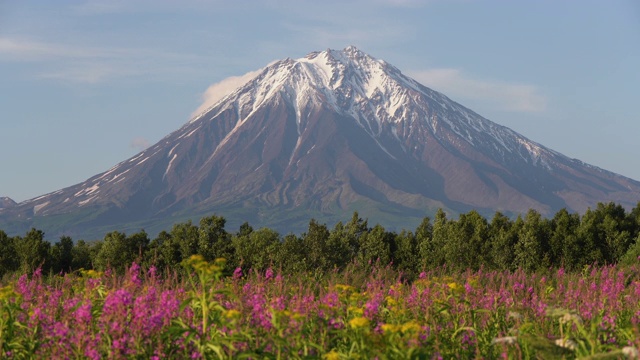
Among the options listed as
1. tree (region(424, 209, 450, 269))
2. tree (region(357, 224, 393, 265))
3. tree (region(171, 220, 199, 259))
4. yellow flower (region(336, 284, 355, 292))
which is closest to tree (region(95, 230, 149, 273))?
tree (region(171, 220, 199, 259))

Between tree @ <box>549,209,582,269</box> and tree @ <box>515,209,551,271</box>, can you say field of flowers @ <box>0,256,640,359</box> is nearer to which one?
tree @ <box>515,209,551,271</box>

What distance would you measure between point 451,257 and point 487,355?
103 ft

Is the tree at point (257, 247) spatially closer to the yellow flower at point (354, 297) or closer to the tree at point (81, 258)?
the tree at point (81, 258)

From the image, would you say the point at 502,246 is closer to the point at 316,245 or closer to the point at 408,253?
the point at 408,253

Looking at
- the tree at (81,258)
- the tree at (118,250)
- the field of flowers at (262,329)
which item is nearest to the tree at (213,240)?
the tree at (118,250)

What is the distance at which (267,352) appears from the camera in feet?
23.2

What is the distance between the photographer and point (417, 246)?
43.9 m

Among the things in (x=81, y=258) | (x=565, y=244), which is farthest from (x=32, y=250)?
(x=565, y=244)

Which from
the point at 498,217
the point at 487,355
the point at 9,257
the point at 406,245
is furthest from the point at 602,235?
the point at 487,355

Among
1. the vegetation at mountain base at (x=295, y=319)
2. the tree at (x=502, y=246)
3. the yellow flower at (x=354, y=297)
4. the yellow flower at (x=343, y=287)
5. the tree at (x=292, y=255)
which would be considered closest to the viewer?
the vegetation at mountain base at (x=295, y=319)

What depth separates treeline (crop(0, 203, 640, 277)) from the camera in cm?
3894

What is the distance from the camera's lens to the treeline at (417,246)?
3894 cm

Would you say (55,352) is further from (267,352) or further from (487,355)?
(487,355)

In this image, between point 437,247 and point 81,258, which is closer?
point 437,247
